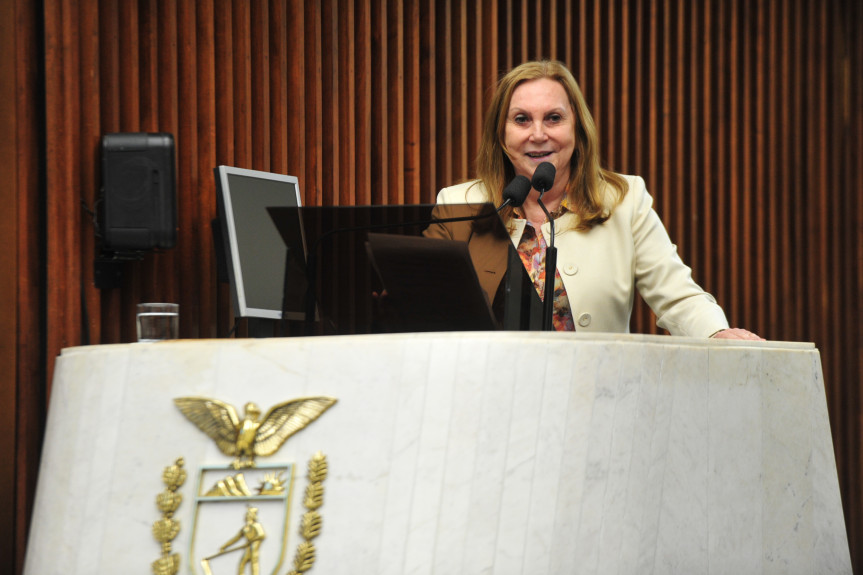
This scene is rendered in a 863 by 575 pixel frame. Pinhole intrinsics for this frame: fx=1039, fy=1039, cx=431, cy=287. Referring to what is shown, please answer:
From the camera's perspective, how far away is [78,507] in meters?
1.77

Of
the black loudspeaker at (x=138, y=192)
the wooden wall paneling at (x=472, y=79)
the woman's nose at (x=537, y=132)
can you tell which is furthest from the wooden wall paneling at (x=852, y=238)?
the black loudspeaker at (x=138, y=192)

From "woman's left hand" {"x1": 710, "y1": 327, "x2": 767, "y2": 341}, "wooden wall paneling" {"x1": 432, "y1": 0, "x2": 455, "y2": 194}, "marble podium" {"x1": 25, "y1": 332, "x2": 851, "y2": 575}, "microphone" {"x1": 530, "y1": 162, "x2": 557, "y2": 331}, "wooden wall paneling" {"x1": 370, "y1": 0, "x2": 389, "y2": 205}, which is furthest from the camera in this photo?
"wooden wall paneling" {"x1": 432, "y1": 0, "x2": 455, "y2": 194}

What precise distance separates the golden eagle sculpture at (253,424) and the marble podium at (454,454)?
0.01 m

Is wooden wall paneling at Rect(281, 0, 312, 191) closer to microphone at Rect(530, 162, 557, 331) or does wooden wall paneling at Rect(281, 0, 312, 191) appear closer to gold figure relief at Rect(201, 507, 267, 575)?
microphone at Rect(530, 162, 557, 331)

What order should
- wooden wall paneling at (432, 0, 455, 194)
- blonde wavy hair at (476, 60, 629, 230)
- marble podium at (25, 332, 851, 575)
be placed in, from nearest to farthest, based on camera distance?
marble podium at (25, 332, 851, 575)
blonde wavy hair at (476, 60, 629, 230)
wooden wall paneling at (432, 0, 455, 194)

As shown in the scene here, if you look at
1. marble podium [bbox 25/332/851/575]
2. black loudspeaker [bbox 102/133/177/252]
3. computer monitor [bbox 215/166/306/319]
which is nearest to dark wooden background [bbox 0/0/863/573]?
black loudspeaker [bbox 102/133/177/252]

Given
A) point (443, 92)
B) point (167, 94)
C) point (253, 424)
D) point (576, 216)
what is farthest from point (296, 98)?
point (253, 424)

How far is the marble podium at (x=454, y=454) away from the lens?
163 cm

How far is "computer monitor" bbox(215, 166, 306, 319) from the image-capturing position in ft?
9.42

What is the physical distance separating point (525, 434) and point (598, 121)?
Result: 270 centimetres

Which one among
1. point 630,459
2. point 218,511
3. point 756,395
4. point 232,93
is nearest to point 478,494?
point 630,459

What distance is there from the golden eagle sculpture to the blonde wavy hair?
48.0 inches

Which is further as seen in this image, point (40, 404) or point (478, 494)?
point (40, 404)

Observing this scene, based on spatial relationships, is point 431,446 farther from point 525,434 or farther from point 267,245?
point 267,245
